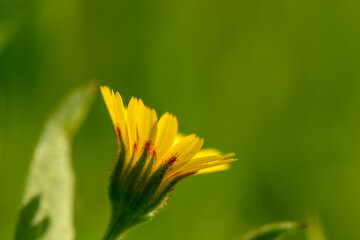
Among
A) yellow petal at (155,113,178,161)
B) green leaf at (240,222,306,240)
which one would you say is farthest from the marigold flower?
green leaf at (240,222,306,240)

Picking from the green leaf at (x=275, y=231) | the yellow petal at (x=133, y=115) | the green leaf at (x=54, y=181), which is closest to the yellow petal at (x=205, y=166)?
the yellow petal at (x=133, y=115)

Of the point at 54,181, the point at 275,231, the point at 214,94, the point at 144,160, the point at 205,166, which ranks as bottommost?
the point at 275,231

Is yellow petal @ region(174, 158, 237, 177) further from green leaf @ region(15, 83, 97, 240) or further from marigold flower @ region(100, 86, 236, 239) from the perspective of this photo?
green leaf @ region(15, 83, 97, 240)

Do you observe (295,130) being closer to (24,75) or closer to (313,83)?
(313,83)

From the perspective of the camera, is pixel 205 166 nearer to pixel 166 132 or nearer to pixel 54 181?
pixel 166 132

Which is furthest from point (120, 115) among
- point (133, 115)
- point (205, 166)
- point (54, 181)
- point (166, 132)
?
point (54, 181)

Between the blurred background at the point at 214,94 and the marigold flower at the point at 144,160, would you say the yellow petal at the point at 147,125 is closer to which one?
the marigold flower at the point at 144,160
